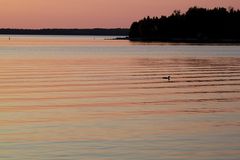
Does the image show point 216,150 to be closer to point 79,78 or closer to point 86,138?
point 86,138

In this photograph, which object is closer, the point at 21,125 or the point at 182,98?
the point at 21,125

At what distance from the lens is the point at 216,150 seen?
22.1 m

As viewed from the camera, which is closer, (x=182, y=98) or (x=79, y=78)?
(x=182, y=98)

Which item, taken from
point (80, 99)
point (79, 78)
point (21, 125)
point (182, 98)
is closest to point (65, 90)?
point (80, 99)

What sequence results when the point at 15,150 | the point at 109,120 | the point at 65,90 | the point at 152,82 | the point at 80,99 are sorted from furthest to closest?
the point at 152,82
the point at 65,90
the point at 80,99
the point at 109,120
the point at 15,150

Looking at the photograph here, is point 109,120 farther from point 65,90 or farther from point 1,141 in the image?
point 65,90

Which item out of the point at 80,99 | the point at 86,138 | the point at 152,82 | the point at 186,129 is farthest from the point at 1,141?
the point at 152,82

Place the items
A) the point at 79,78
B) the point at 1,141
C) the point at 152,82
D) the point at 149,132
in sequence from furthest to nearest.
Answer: the point at 79,78, the point at 152,82, the point at 149,132, the point at 1,141

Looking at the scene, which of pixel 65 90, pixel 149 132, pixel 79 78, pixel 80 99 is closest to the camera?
pixel 149 132

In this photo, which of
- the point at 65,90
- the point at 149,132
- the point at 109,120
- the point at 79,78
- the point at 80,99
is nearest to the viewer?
the point at 149,132

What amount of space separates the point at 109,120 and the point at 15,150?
291 inches

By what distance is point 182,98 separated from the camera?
3828cm

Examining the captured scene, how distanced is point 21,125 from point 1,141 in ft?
12.2

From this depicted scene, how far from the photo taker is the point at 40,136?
24.4 m
